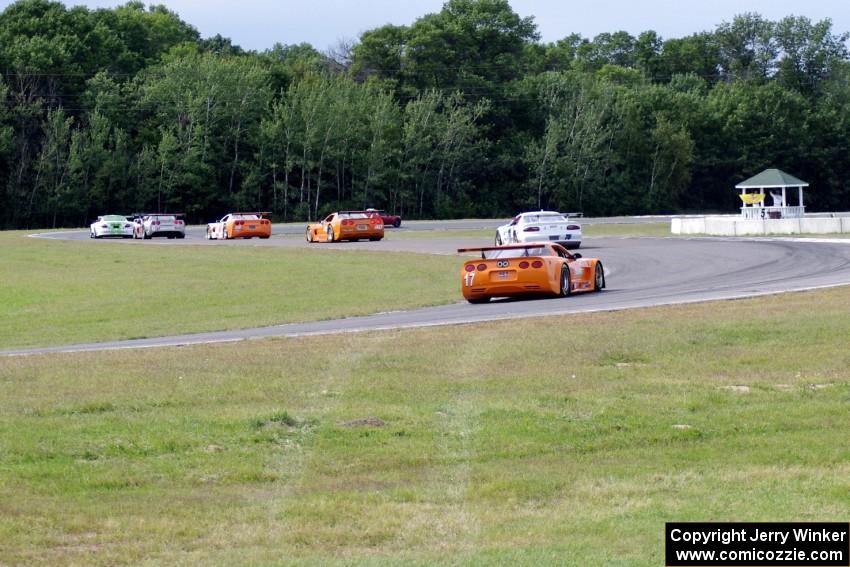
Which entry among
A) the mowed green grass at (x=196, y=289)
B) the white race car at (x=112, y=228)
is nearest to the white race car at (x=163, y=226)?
the white race car at (x=112, y=228)

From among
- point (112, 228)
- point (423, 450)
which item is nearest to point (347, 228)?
point (112, 228)

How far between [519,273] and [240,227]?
3628 cm

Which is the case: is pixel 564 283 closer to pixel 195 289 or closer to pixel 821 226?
pixel 195 289

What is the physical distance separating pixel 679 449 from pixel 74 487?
453cm

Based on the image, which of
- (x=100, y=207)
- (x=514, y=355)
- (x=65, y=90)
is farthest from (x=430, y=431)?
(x=65, y=90)

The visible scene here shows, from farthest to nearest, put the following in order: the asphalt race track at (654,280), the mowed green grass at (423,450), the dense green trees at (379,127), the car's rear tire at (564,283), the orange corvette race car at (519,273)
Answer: the dense green trees at (379,127) < the car's rear tire at (564,283) < the orange corvette race car at (519,273) < the asphalt race track at (654,280) < the mowed green grass at (423,450)

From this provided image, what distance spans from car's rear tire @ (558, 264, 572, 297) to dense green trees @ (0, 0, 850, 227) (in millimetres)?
66876

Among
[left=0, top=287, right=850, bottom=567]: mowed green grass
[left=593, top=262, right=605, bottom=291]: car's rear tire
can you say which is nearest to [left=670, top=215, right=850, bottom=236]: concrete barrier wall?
[left=593, top=262, right=605, bottom=291]: car's rear tire

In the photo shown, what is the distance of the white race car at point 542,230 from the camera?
3975 centimetres

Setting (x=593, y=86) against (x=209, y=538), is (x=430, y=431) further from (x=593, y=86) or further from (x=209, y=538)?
(x=593, y=86)

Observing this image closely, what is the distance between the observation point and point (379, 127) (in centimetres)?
9900

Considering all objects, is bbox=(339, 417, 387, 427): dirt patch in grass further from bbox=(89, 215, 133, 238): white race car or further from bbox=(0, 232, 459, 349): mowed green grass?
bbox=(89, 215, 133, 238): white race car

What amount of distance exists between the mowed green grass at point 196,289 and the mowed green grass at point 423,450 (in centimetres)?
930

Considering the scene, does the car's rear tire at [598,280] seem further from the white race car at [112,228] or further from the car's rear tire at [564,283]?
the white race car at [112,228]
